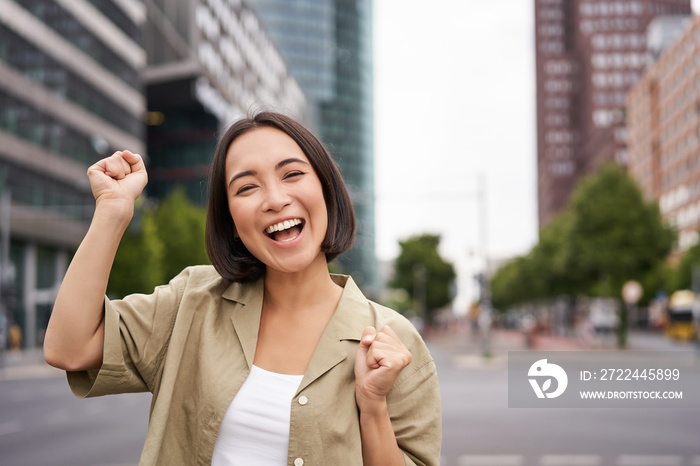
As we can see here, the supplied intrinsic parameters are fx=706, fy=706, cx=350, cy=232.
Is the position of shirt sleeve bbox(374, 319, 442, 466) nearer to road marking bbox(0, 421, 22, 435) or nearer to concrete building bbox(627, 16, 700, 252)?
road marking bbox(0, 421, 22, 435)

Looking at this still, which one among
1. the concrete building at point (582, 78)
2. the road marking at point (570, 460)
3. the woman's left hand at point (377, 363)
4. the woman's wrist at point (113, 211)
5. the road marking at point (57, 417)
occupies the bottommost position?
the road marking at point (57, 417)

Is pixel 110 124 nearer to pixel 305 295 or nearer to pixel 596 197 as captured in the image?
pixel 596 197

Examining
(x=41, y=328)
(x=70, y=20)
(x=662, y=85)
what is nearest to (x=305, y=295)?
(x=41, y=328)

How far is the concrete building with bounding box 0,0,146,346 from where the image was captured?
32.4 m

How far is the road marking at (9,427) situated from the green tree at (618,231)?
1076 inches

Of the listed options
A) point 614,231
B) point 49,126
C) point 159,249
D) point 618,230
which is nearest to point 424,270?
point 614,231

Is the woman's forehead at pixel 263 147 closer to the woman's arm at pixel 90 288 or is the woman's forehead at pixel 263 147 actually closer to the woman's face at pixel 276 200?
the woman's face at pixel 276 200

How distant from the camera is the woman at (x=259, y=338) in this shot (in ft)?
5.81

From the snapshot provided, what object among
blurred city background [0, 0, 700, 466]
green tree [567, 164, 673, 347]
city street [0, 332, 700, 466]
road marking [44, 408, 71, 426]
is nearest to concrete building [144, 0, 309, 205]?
blurred city background [0, 0, 700, 466]

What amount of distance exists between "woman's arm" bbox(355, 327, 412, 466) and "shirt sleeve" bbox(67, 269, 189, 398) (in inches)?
21.8

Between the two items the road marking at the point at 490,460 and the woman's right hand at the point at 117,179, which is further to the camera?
the road marking at the point at 490,460

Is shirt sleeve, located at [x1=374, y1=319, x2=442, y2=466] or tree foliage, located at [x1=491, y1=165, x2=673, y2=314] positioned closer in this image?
shirt sleeve, located at [x1=374, y1=319, x2=442, y2=466]

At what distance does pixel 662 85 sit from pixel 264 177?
261 feet

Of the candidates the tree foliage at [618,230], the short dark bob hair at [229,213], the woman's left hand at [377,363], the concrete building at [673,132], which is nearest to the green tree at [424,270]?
the concrete building at [673,132]
